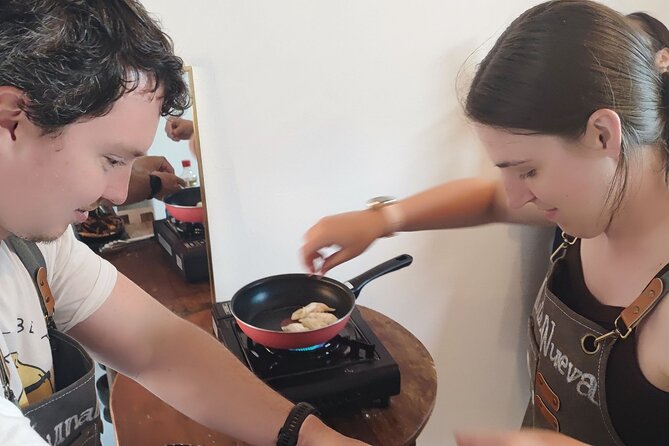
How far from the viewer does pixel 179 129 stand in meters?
1.23

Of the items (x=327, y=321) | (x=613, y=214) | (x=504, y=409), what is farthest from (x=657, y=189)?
(x=504, y=409)

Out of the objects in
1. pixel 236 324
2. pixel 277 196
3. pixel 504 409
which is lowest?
pixel 504 409

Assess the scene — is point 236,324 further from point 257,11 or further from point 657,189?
point 657,189

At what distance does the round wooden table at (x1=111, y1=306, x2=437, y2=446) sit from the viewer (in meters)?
0.96

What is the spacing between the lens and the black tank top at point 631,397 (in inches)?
31.9

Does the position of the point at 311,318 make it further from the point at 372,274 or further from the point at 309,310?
the point at 372,274

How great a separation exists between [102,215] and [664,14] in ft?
5.14

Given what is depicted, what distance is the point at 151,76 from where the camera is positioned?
28.8 inches

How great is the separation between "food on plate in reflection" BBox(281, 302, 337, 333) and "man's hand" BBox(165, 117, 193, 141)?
45 cm

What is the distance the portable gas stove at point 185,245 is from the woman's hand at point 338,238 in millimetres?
318

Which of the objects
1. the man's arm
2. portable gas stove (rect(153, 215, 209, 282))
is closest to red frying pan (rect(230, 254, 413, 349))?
the man's arm

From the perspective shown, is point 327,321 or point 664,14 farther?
point 664,14

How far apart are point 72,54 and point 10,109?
0.30ft

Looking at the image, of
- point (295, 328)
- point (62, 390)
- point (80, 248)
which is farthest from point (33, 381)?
point (295, 328)
